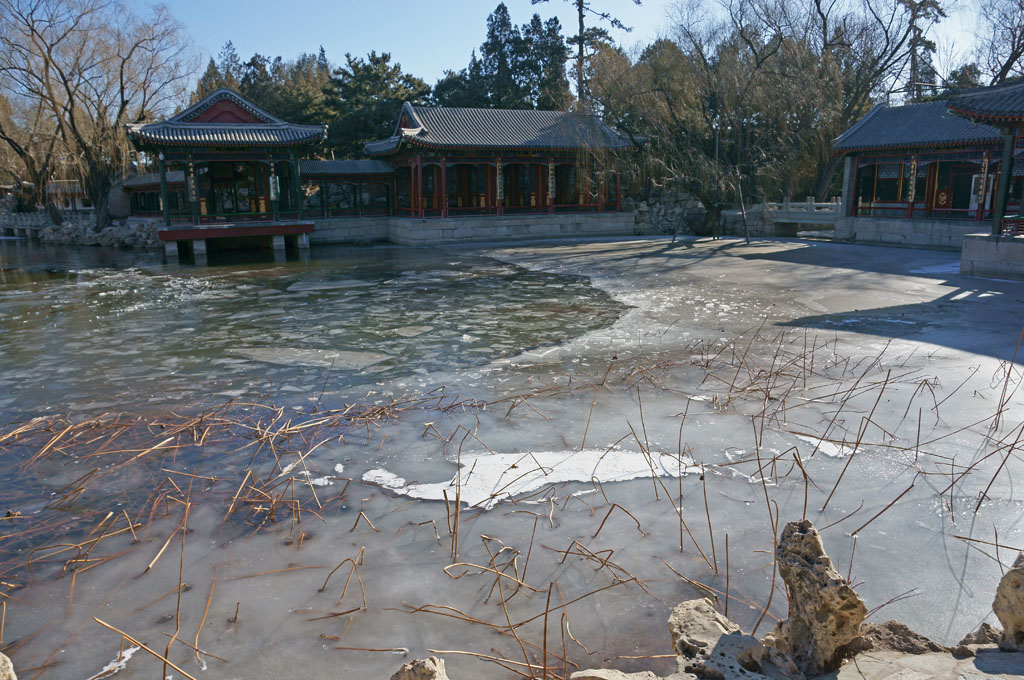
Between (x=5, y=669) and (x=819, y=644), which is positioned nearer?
(x=5, y=669)

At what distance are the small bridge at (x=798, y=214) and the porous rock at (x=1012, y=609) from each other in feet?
79.2

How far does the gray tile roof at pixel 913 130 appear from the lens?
2017cm

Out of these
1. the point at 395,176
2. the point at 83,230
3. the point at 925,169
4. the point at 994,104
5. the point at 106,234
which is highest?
the point at 994,104

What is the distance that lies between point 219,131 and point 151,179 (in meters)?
11.0

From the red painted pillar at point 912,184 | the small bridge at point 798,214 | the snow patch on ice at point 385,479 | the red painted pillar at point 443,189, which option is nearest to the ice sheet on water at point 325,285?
the red painted pillar at point 443,189

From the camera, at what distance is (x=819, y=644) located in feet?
8.09

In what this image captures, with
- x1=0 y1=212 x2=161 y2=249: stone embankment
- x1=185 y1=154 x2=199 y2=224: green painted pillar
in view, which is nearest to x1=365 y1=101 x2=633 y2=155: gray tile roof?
x1=185 y1=154 x2=199 y2=224: green painted pillar

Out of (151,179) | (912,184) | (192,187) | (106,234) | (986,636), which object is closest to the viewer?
(986,636)

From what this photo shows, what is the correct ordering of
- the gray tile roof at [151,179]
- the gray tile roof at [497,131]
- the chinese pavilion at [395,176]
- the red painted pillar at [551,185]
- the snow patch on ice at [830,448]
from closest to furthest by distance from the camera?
the snow patch on ice at [830,448]
the chinese pavilion at [395,176]
the gray tile roof at [497,131]
the red painted pillar at [551,185]
the gray tile roof at [151,179]

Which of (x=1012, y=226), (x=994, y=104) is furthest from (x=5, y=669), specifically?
(x=1012, y=226)

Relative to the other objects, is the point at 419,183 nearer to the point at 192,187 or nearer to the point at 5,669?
the point at 192,187

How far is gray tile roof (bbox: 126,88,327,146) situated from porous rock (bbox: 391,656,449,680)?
75.5ft

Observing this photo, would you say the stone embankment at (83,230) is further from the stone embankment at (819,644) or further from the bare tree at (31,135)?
the stone embankment at (819,644)

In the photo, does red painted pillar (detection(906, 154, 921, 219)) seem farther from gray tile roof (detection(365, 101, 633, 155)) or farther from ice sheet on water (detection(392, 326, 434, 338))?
ice sheet on water (detection(392, 326, 434, 338))
